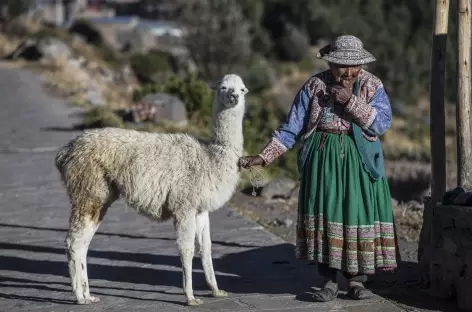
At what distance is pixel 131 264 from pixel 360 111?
2894 millimetres

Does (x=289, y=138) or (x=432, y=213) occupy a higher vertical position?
(x=289, y=138)

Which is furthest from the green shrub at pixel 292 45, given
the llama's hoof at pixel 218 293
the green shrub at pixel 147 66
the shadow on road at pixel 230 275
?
the llama's hoof at pixel 218 293

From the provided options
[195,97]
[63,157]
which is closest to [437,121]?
[63,157]

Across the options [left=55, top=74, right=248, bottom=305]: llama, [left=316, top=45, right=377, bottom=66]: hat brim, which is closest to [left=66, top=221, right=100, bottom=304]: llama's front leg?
[left=55, top=74, right=248, bottom=305]: llama

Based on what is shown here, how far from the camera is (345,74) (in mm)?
6984

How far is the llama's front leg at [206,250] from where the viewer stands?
289 inches

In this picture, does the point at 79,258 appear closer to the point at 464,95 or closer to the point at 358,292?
the point at 358,292

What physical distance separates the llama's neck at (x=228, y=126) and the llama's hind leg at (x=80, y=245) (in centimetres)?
106

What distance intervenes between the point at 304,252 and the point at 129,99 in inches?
718

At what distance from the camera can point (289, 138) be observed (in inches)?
282

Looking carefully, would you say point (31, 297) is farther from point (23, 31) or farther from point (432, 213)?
point (23, 31)

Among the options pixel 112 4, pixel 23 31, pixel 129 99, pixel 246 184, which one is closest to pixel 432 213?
pixel 246 184

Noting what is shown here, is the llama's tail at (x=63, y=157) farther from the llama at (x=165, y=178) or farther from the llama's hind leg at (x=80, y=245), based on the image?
the llama's hind leg at (x=80, y=245)

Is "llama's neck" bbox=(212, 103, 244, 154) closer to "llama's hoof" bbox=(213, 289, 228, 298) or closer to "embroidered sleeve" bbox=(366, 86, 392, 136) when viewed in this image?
"embroidered sleeve" bbox=(366, 86, 392, 136)
